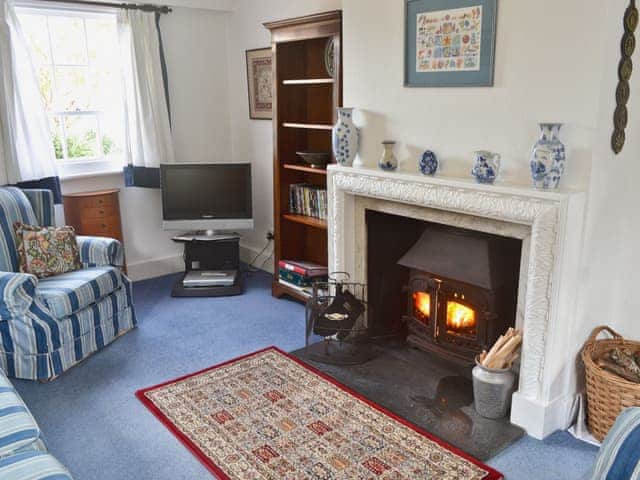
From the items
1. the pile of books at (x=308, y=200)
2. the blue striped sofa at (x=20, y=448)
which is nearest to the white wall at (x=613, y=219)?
the pile of books at (x=308, y=200)

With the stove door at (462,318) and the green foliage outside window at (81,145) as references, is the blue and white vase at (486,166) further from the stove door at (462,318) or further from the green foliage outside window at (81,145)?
the green foliage outside window at (81,145)

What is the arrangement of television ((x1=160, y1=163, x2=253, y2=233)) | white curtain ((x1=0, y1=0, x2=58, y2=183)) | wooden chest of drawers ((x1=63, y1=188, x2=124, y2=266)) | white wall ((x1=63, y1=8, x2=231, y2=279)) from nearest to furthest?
white curtain ((x1=0, y1=0, x2=58, y2=183))
wooden chest of drawers ((x1=63, y1=188, x2=124, y2=266))
television ((x1=160, y1=163, x2=253, y2=233))
white wall ((x1=63, y1=8, x2=231, y2=279))

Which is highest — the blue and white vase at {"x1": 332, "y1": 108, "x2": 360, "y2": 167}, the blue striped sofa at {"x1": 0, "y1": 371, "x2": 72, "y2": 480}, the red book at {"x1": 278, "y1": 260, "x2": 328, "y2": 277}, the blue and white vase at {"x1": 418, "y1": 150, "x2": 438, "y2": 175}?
the blue and white vase at {"x1": 332, "y1": 108, "x2": 360, "y2": 167}

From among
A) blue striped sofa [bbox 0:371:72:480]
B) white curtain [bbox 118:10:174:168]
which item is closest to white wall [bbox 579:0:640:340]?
blue striped sofa [bbox 0:371:72:480]

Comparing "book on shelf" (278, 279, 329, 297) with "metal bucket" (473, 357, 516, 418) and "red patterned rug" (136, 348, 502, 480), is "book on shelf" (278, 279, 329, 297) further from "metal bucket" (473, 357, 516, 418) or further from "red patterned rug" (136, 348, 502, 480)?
"metal bucket" (473, 357, 516, 418)

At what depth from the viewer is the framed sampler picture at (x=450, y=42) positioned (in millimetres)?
2566

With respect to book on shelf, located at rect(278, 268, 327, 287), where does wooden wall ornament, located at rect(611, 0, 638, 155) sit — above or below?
above

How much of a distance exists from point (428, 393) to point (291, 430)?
75 centimetres

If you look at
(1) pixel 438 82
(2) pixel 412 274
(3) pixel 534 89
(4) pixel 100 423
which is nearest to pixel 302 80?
(1) pixel 438 82

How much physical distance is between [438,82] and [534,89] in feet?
1.69

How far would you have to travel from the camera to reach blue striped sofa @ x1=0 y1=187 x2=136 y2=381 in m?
3.00

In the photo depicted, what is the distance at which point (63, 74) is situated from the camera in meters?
4.27

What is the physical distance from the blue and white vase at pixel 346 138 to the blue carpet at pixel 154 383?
1.19 m

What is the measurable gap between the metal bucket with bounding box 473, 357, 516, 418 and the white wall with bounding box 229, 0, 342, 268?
2652 mm
